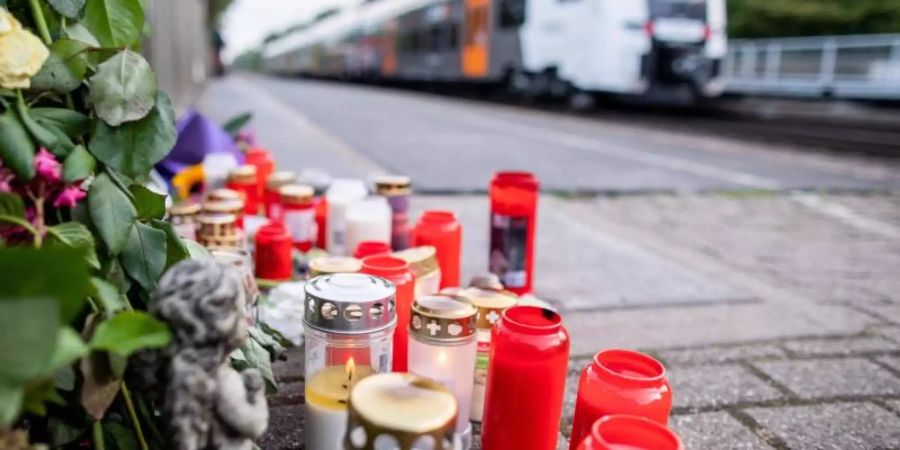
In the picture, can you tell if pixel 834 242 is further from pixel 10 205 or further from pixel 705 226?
pixel 10 205

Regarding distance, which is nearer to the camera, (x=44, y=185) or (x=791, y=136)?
(x=44, y=185)

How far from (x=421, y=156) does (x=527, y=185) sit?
328 centimetres

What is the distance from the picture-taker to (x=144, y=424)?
94 centimetres

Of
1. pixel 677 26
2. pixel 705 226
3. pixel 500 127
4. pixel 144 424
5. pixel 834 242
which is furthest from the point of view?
pixel 677 26

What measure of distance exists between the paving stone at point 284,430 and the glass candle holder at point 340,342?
12 centimetres

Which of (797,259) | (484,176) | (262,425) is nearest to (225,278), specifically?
(262,425)

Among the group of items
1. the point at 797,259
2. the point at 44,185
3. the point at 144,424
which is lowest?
the point at 797,259

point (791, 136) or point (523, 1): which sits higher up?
point (523, 1)

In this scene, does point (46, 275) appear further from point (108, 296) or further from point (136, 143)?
point (136, 143)

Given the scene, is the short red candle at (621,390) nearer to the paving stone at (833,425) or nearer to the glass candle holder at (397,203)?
the paving stone at (833,425)

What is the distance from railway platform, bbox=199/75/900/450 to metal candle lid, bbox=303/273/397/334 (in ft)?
0.95

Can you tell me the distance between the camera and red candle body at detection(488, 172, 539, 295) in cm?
194

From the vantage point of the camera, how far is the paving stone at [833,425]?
54.8 inches

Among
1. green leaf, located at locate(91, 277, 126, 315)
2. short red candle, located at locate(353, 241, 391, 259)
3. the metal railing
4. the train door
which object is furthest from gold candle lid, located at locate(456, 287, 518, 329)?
the metal railing
